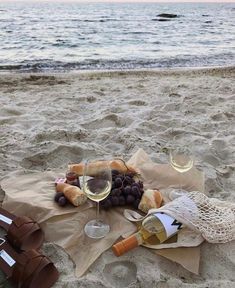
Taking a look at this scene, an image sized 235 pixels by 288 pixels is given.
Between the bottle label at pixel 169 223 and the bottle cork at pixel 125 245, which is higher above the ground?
the bottle label at pixel 169 223

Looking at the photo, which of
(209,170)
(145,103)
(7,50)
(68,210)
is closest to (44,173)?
(68,210)

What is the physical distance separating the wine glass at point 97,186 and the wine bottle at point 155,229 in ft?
0.76

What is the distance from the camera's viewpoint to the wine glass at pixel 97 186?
2391 millimetres

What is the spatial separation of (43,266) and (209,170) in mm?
2057

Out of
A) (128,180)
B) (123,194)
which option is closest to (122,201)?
(123,194)

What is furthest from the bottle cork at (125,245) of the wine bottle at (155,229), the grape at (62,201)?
the grape at (62,201)

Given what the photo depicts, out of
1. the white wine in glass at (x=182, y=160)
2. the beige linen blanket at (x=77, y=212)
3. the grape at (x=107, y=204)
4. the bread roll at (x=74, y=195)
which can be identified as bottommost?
the beige linen blanket at (x=77, y=212)

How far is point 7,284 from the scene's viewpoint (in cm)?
213

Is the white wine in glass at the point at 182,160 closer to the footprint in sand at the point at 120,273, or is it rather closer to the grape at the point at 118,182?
the grape at the point at 118,182

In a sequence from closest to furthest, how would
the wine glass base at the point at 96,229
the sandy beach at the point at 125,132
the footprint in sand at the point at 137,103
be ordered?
1. the sandy beach at the point at 125,132
2. the wine glass base at the point at 96,229
3. the footprint in sand at the point at 137,103

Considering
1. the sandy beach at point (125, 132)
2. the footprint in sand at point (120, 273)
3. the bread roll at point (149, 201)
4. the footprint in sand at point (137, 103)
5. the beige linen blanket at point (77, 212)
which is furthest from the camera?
the footprint in sand at point (137, 103)

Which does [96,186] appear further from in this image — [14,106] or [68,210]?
[14,106]

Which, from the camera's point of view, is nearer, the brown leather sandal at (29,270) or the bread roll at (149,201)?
the brown leather sandal at (29,270)

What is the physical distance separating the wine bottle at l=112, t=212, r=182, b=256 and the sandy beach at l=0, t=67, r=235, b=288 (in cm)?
9
